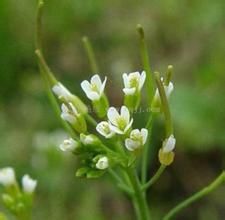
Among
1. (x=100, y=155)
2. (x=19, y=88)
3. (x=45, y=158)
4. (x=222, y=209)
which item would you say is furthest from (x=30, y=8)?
(x=100, y=155)

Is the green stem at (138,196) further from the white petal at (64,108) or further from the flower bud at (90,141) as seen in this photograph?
the white petal at (64,108)

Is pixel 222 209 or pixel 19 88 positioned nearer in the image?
pixel 222 209

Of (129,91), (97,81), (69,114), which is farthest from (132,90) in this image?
(69,114)

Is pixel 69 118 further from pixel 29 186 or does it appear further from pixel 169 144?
pixel 29 186

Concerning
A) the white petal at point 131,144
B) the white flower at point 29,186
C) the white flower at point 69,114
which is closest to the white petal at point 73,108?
the white flower at point 69,114

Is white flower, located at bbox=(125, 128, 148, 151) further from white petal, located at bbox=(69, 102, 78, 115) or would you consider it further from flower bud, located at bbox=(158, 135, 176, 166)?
white petal, located at bbox=(69, 102, 78, 115)

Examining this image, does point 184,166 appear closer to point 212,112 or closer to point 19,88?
point 212,112
